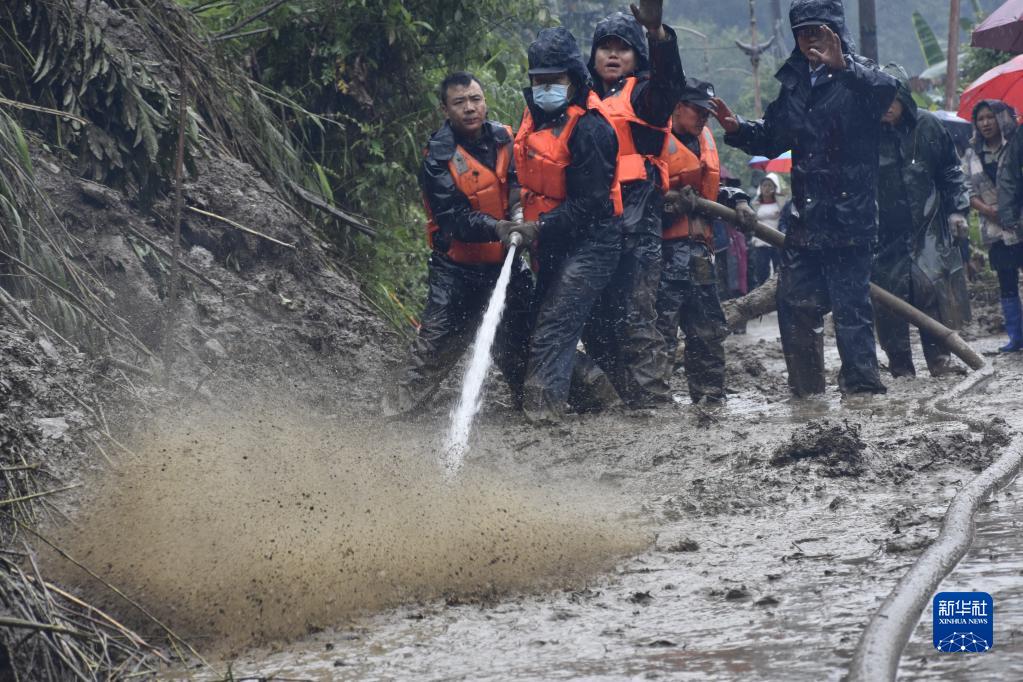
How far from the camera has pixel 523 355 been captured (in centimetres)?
789

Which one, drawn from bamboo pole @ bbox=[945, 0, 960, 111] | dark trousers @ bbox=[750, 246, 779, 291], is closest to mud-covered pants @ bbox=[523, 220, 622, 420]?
dark trousers @ bbox=[750, 246, 779, 291]

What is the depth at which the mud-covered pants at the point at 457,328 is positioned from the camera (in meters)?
7.51

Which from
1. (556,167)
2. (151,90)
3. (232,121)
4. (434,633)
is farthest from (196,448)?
(232,121)

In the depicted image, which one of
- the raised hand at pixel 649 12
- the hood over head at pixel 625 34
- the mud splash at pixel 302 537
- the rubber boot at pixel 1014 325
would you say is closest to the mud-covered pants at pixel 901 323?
the rubber boot at pixel 1014 325

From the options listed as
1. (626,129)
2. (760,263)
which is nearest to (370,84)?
(626,129)

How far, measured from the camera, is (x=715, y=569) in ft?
13.6

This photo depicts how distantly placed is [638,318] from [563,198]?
842mm

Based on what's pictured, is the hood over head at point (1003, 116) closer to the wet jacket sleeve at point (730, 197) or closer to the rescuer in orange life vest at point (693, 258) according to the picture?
the wet jacket sleeve at point (730, 197)

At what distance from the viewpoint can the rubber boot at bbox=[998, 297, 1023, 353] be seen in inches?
395

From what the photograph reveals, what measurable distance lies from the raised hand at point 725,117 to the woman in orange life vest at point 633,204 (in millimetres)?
293

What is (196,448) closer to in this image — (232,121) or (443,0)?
(232,121)

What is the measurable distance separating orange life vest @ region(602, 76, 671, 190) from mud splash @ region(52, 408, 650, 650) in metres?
2.65

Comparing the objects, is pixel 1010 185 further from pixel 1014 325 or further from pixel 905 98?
pixel 905 98

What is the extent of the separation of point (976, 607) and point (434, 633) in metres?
1.31
